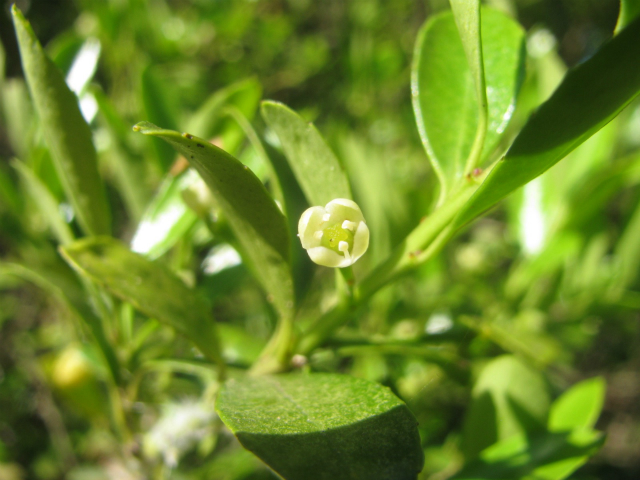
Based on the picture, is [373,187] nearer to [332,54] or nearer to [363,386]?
[363,386]

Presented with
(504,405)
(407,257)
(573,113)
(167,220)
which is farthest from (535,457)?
(167,220)

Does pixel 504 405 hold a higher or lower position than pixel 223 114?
lower

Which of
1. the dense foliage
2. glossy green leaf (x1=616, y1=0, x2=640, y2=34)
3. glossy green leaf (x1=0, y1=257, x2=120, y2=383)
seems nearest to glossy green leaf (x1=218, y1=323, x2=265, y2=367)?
the dense foliage

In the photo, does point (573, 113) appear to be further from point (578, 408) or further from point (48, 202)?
point (48, 202)

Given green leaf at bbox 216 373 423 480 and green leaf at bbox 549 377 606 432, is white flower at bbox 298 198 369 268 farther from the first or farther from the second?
green leaf at bbox 549 377 606 432

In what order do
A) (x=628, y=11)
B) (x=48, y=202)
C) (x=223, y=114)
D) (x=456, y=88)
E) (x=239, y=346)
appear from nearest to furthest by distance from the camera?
(x=628, y=11) < (x=456, y=88) < (x=48, y=202) < (x=223, y=114) < (x=239, y=346)

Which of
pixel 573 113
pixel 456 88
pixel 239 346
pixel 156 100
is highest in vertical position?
pixel 156 100

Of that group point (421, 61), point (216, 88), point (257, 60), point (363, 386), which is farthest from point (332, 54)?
point (363, 386)
